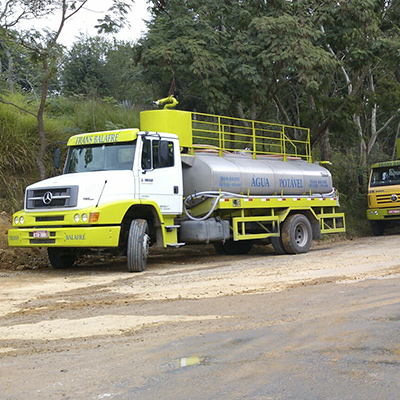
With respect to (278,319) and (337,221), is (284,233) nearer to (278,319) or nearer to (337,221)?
(337,221)

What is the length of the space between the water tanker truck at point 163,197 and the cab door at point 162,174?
2cm

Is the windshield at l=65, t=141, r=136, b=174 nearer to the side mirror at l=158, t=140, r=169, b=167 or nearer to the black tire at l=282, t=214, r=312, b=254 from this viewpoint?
the side mirror at l=158, t=140, r=169, b=167

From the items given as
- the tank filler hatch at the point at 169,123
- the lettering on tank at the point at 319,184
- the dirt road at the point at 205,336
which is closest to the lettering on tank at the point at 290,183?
the lettering on tank at the point at 319,184

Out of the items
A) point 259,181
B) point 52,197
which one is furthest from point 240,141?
point 52,197

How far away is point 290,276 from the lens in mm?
10758

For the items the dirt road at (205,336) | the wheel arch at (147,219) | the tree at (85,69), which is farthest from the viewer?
the tree at (85,69)

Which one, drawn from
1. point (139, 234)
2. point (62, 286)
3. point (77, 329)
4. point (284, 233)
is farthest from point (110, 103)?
point (77, 329)

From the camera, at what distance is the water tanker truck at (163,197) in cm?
1194

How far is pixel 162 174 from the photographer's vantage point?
13.1 m

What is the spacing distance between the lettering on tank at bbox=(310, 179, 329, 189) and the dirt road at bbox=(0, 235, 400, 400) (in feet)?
20.3

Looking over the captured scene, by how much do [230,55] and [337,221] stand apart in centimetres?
555

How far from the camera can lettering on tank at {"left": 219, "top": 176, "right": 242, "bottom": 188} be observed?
46.4 feet

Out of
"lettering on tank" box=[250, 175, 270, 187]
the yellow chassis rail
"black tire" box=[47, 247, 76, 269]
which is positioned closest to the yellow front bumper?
"black tire" box=[47, 247, 76, 269]

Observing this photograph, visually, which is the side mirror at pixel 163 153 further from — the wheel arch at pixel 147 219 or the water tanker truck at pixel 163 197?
the wheel arch at pixel 147 219
